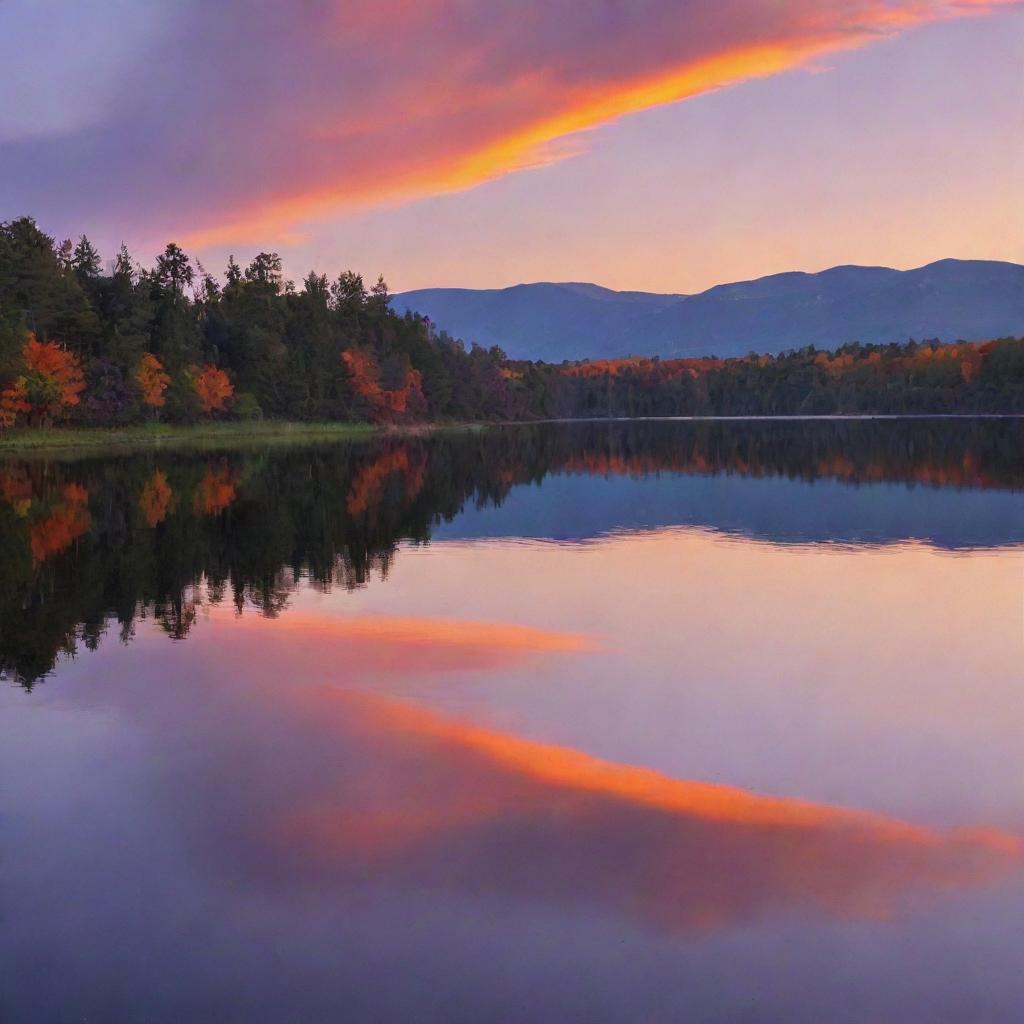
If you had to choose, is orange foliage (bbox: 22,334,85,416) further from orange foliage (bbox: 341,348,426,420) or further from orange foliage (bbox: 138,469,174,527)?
orange foliage (bbox: 341,348,426,420)

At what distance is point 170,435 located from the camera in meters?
111

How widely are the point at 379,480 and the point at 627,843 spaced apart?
1873 inches

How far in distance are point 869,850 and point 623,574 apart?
652 inches

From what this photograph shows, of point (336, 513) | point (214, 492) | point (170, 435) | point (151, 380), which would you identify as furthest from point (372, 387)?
point (336, 513)

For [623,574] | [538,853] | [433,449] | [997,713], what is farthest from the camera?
[433,449]

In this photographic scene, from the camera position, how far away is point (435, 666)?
17.3 m

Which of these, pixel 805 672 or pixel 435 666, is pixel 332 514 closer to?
pixel 435 666

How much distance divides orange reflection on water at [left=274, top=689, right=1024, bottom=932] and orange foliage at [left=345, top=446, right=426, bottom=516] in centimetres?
2856

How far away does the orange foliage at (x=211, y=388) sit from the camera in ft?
387

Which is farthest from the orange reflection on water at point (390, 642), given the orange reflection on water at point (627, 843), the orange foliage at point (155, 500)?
the orange foliage at point (155, 500)

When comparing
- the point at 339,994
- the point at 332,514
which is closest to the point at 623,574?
the point at 332,514

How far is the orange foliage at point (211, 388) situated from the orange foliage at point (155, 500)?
6429 cm

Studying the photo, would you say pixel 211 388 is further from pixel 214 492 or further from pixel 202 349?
pixel 214 492

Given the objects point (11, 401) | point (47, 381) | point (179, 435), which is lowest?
point (179, 435)
